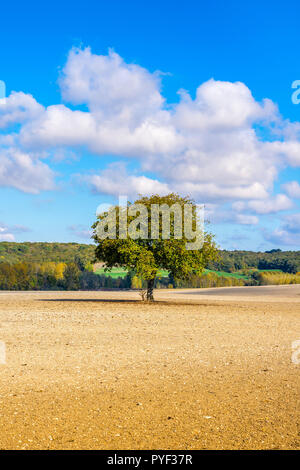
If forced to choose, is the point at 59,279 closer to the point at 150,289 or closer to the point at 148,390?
the point at 150,289

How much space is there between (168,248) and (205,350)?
66.3 feet

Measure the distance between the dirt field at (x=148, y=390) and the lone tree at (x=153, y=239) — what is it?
1581cm

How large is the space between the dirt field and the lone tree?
15.8m

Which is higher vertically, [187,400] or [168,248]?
[168,248]

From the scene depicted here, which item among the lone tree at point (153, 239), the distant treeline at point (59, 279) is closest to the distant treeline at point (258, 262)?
the distant treeline at point (59, 279)

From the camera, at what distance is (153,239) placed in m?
37.2

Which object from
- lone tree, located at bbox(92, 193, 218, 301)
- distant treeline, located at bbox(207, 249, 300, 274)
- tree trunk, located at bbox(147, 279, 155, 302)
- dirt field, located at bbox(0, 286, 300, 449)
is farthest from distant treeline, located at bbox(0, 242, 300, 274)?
dirt field, located at bbox(0, 286, 300, 449)

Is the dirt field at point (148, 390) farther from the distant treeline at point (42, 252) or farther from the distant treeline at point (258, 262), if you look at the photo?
the distant treeline at point (42, 252)

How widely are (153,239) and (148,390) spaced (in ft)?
88.5

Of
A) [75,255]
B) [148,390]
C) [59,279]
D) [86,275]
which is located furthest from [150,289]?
[75,255]
